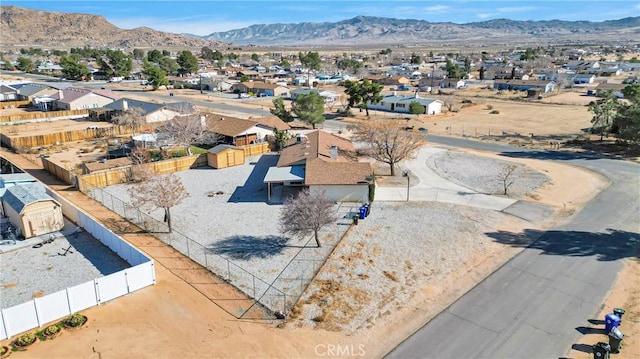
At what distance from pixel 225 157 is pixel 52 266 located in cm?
2210

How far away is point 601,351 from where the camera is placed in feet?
56.7

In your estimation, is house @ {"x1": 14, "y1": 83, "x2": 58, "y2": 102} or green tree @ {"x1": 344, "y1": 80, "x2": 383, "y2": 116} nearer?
green tree @ {"x1": 344, "y1": 80, "x2": 383, "y2": 116}

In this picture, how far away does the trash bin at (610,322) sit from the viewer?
1903 cm

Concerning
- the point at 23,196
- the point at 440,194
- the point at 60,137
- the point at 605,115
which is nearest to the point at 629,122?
the point at 605,115

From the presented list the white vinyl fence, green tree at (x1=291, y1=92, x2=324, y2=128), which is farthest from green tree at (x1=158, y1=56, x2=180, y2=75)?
the white vinyl fence

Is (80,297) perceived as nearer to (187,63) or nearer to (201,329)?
(201,329)

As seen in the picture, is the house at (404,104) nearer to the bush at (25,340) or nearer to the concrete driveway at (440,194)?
the concrete driveway at (440,194)

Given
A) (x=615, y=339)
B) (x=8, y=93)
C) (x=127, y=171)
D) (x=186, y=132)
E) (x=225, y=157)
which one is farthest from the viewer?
(x=8, y=93)

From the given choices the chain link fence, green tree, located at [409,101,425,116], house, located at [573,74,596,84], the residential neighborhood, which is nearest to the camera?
the residential neighborhood

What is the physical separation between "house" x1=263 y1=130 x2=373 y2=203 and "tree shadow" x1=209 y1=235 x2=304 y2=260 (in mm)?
6076

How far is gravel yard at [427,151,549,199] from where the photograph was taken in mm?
38625

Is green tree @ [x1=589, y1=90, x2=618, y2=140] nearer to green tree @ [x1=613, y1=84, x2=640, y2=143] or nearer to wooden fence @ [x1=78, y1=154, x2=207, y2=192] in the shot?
green tree @ [x1=613, y1=84, x2=640, y2=143]

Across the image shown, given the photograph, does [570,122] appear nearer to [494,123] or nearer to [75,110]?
[494,123]

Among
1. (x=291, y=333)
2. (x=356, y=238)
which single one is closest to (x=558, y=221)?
(x=356, y=238)
